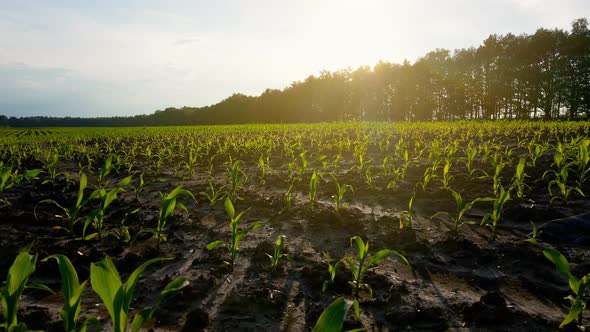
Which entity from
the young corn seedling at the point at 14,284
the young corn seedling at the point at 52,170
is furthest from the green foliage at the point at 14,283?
the young corn seedling at the point at 52,170

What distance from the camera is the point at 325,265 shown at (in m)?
2.45

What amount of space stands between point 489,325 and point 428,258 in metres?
0.87

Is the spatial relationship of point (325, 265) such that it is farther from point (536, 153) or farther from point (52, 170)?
point (52, 170)

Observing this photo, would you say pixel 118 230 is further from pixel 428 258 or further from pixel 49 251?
pixel 428 258

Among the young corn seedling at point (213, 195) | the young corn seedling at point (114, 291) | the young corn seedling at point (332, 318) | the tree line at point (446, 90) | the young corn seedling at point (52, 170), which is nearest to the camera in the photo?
the young corn seedling at point (332, 318)

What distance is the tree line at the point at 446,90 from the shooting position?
123ft

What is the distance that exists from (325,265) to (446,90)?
52.3 metres

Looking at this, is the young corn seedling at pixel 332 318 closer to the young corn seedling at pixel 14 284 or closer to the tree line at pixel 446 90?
the young corn seedling at pixel 14 284

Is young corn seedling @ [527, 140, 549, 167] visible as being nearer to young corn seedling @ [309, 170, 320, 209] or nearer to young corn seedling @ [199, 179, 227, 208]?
young corn seedling @ [309, 170, 320, 209]

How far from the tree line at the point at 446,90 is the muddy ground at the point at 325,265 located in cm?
4089

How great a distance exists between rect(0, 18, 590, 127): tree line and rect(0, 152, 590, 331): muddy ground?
1610 inches

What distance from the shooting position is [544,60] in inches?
1524

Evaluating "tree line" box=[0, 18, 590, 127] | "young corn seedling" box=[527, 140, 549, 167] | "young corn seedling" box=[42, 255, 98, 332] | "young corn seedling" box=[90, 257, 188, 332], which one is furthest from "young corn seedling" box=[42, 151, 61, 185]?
"tree line" box=[0, 18, 590, 127]

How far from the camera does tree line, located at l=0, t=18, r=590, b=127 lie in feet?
123
